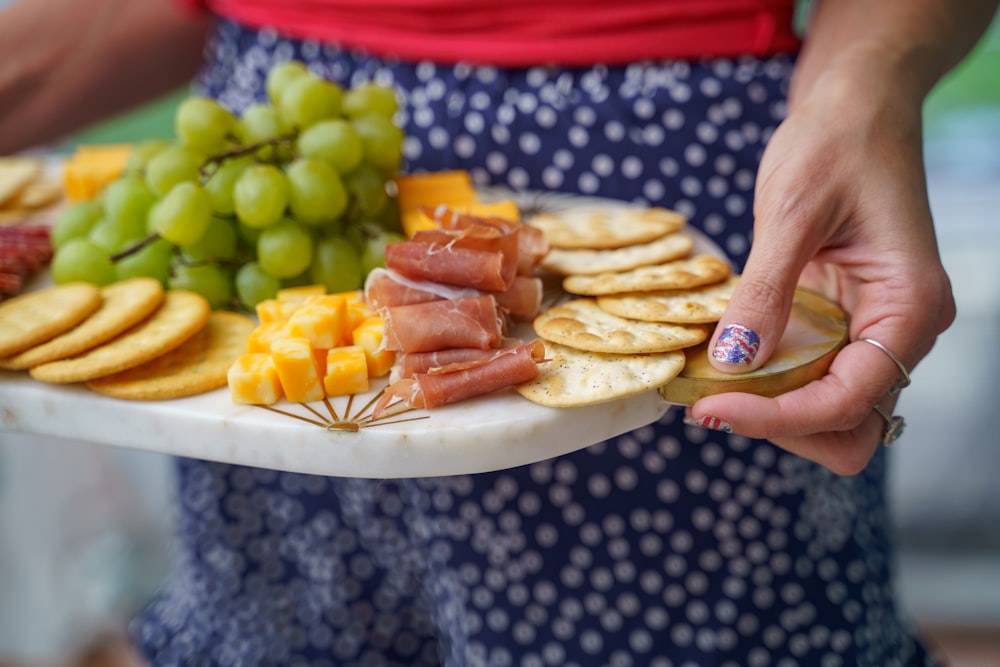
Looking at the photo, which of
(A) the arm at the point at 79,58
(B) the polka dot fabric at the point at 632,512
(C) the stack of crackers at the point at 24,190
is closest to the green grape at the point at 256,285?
(B) the polka dot fabric at the point at 632,512

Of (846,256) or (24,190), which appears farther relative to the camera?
(24,190)

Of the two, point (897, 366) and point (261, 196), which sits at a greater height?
point (261, 196)

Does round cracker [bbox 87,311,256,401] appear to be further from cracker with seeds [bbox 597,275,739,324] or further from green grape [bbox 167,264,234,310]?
cracker with seeds [bbox 597,275,739,324]

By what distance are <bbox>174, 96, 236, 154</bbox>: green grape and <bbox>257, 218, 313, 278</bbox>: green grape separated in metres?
0.11

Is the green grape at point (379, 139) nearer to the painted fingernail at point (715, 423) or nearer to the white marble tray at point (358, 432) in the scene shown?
the white marble tray at point (358, 432)

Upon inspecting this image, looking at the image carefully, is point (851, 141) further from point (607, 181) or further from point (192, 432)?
point (192, 432)

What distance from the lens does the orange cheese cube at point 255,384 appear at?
0.64m

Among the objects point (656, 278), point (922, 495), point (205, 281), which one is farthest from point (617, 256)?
point (922, 495)

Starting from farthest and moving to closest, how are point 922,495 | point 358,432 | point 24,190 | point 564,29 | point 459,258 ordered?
point 922,495, point 24,190, point 564,29, point 459,258, point 358,432

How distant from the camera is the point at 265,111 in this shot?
2.84 ft

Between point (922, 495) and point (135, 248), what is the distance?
1827 millimetres

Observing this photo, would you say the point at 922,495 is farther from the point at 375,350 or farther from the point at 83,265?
the point at 83,265

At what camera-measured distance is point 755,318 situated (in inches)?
25.0

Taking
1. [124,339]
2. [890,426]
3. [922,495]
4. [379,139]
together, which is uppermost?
[379,139]
